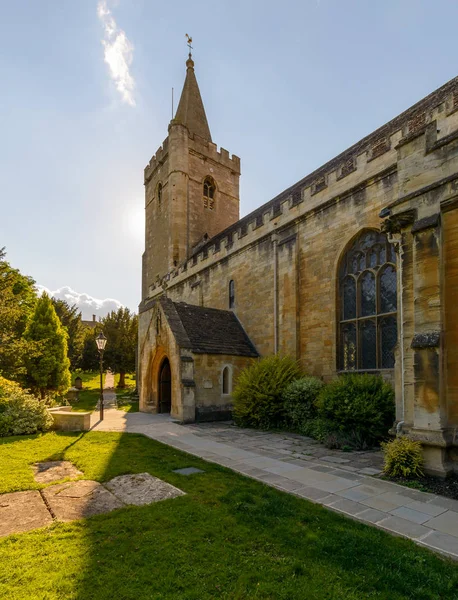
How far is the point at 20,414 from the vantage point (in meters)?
11.0

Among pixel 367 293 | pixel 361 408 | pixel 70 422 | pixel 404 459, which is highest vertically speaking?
pixel 367 293

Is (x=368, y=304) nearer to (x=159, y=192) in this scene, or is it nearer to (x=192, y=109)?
(x=159, y=192)

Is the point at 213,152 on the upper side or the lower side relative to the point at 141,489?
upper

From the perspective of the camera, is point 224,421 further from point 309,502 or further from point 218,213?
point 218,213

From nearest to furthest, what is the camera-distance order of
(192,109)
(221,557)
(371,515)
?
(221,557), (371,515), (192,109)

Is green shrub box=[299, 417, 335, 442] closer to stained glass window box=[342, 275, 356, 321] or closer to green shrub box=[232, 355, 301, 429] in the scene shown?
green shrub box=[232, 355, 301, 429]

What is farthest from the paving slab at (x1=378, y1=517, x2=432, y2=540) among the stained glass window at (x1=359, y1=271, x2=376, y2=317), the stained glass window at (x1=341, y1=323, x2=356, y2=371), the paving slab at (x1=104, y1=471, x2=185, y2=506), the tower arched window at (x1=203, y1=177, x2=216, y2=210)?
the tower arched window at (x1=203, y1=177, x2=216, y2=210)

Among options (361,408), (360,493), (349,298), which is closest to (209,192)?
(349,298)

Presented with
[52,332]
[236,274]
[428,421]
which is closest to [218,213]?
[236,274]

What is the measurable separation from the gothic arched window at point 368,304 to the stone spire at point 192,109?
71.9 ft

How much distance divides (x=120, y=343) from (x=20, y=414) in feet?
70.0

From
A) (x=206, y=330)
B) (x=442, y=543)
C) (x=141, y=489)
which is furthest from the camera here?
(x=206, y=330)

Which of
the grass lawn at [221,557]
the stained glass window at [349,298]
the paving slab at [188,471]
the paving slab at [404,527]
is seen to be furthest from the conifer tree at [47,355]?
the paving slab at [404,527]

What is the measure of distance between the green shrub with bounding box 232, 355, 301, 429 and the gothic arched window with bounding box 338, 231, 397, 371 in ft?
6.56
